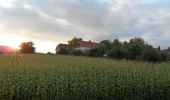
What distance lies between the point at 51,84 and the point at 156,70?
6.00 metres

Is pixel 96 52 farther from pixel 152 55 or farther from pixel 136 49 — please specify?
pixel 152 55

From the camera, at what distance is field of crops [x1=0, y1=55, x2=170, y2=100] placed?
14713mm

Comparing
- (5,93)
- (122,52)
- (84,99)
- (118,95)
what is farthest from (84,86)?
(122,52)

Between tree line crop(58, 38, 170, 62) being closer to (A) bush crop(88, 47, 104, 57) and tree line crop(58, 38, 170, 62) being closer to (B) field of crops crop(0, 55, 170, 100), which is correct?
(A) bush crop(88, 47, 104, 57)

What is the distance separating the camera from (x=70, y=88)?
591 inches

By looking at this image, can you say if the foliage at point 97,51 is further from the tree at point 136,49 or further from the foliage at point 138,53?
the tree at point 136,49

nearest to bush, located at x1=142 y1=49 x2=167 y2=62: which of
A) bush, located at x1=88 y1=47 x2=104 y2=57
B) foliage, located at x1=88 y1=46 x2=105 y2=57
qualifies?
foliage, located at x1=88 y1=46 x2=105 y2=57

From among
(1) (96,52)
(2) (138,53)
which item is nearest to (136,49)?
(2) (138,53)

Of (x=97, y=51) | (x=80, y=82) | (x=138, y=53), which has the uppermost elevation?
(x=97, y=51)

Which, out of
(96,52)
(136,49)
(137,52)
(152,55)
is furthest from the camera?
(96,52)

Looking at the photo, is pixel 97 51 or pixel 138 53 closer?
pixel 138 53

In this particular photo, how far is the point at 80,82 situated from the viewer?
1540cm

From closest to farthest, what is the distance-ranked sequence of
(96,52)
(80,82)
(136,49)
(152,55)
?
(80,82) < (152,55) < (136,49) < (96,52)

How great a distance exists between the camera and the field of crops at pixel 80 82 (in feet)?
48.3
